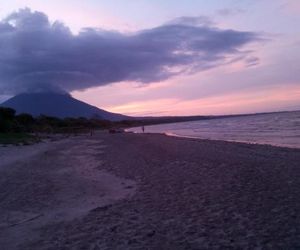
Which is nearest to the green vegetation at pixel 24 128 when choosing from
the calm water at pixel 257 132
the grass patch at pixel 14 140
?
the grass patch at pixel 14 140

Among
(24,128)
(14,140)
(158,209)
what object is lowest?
(158,209)

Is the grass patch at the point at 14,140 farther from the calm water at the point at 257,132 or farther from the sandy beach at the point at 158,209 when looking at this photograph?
the sandy beach at the point at 158,209

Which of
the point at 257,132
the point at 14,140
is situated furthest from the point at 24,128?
the point at 257,132

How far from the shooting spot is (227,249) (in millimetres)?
6375

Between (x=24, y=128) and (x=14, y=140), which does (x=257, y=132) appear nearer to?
(x=14, y=140)

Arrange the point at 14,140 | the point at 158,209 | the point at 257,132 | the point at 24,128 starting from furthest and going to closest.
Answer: the point at 24,128 < the point at 257,132 < the point at 14,140 < the point at 158,209

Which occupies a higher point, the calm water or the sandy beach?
the sandy beach

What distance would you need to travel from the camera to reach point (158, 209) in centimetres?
950

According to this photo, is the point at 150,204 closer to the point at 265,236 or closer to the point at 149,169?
the point at 265,236

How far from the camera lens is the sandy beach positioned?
709 cm

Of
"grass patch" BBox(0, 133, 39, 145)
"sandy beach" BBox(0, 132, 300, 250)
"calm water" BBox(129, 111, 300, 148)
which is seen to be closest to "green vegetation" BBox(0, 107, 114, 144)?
"grass patch" BBox(0, 133, 39, 145)

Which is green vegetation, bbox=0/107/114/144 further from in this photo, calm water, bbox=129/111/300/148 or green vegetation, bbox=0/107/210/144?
calm water, bbox=129/111/300/148

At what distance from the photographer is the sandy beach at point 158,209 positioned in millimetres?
7086

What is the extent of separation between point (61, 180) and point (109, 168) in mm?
3692
